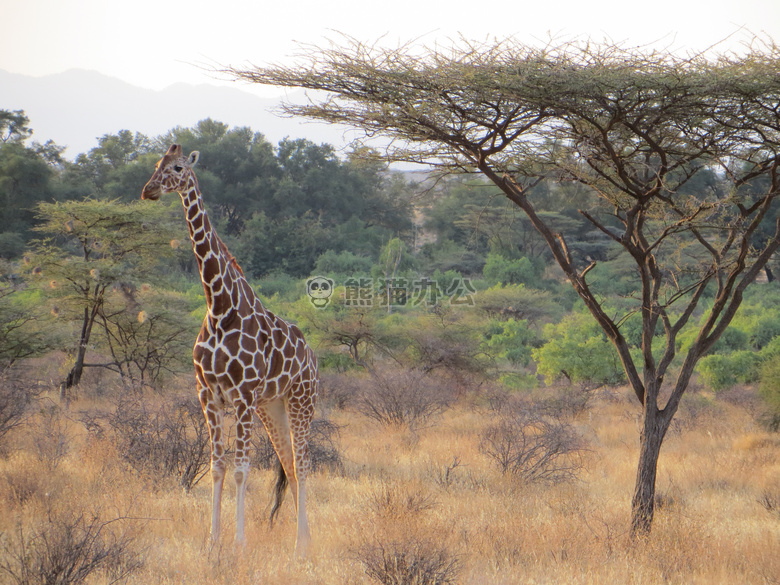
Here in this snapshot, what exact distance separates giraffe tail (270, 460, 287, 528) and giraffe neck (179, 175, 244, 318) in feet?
4.70

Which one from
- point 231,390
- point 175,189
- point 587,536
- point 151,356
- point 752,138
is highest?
point 752,138

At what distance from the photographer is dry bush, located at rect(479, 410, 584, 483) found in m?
7.58

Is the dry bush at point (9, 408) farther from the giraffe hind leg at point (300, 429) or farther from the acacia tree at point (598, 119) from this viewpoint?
the acacia tree at point (598, 119)

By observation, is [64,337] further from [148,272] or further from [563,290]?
[563,290]

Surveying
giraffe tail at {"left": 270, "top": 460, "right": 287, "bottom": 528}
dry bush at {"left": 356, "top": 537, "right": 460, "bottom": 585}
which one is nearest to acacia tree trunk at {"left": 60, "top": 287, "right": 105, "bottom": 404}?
giraffe tail at {"left": 270, "top": 460, "right": 287, "bottom": 528}

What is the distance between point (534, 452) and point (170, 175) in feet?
15.8

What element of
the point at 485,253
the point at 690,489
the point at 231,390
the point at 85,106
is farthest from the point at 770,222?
the point at 85,106

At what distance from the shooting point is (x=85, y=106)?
585ft

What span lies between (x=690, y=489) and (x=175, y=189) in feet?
19.5

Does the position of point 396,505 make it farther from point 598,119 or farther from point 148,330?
point 148,330

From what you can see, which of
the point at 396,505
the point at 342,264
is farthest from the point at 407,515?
the point at 342,264

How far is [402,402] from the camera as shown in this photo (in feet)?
37.0

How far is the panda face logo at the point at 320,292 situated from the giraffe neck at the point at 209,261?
38.0ft

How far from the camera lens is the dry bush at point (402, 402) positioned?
11.1 m
